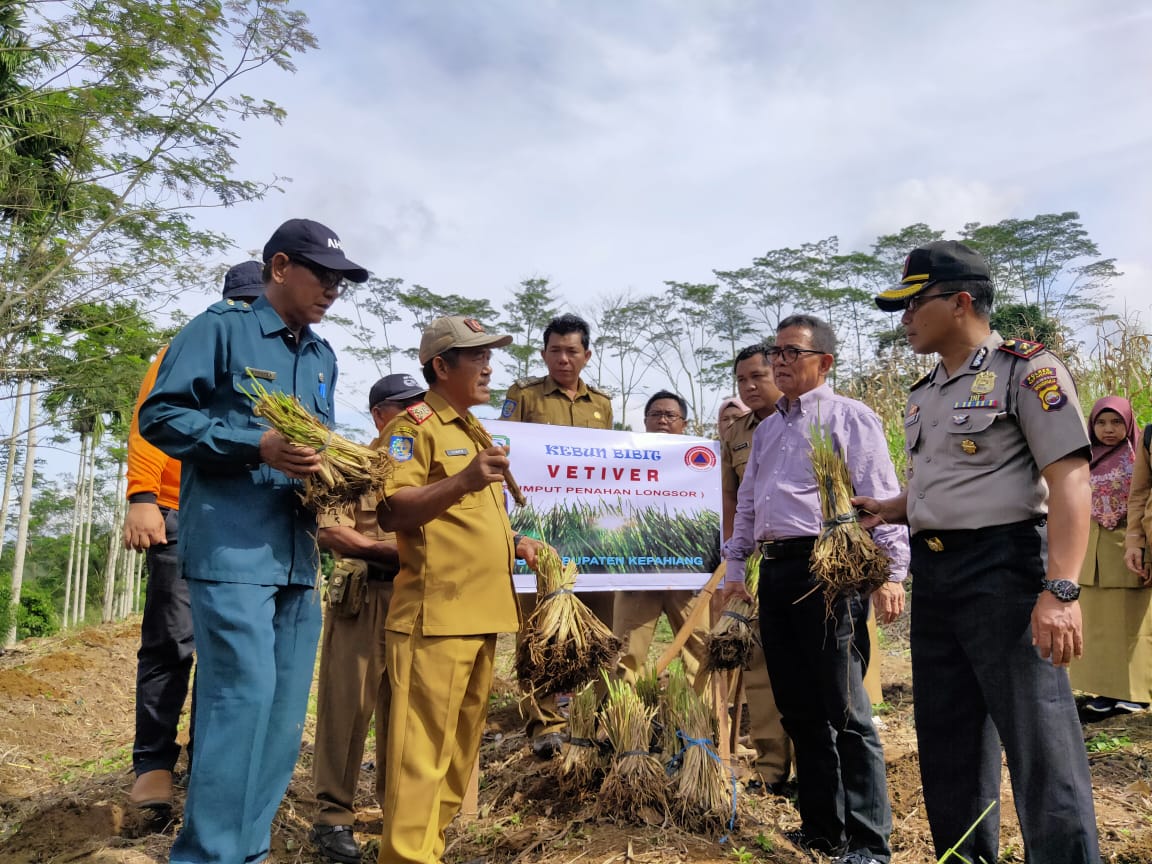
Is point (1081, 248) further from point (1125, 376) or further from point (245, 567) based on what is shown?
point (245, 567)

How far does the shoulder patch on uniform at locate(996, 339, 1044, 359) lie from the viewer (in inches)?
101

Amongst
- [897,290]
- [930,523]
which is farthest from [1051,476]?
[897,290]

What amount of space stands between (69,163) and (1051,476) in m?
11.0

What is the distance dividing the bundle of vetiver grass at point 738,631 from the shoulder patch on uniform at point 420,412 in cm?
173

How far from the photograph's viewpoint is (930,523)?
2688 mm

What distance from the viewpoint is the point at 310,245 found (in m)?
2.68

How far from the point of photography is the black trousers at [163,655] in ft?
12.0

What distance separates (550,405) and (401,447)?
225cm

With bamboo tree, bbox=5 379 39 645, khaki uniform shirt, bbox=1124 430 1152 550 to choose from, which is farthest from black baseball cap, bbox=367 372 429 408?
bamboo tree, bbox=5 379 39 645

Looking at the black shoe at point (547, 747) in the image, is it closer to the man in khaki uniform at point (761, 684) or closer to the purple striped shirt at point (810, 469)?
the man in khaki uniform at point (761, 684)

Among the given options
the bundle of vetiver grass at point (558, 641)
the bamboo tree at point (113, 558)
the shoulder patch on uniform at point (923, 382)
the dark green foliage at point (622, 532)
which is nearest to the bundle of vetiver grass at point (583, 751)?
the bundle of vetiver grass at point (558, 641)

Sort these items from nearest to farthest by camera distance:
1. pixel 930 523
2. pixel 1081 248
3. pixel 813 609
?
1. pixel 930 523
2. pixel 813 609
3. pixel 1081 248

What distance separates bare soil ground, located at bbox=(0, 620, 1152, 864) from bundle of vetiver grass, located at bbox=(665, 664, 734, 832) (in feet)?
0.32

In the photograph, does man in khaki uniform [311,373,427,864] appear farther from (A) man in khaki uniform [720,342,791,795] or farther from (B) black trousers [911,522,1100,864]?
(B) black trousers [911,522,1100,864]
